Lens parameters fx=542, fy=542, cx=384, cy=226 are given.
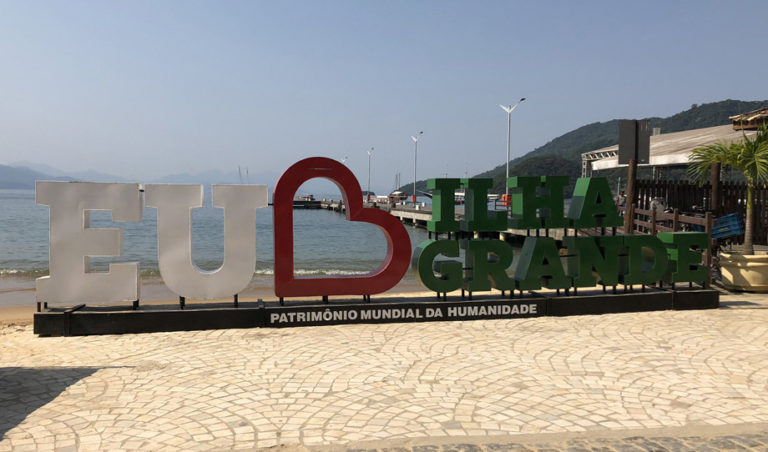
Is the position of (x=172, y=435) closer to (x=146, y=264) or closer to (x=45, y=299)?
(x=45, y=299)

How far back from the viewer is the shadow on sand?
6.33 metres

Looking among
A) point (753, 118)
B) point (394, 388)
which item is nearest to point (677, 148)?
point (753, 118)

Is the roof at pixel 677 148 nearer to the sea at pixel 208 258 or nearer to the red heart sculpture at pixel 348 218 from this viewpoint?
the sea at pixel 208 258

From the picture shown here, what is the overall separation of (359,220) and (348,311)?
6.35ft

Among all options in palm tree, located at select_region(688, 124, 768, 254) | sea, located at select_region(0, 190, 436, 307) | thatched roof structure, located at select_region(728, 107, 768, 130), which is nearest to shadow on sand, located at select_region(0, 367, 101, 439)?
sea, located at select_region(0, 190, 436, 307)

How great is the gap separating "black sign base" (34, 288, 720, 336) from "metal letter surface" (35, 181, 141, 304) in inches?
16.6

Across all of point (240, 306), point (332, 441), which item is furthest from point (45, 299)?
point (332, 441)

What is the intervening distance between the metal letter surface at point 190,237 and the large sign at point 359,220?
0.02 meters

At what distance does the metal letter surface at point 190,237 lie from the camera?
1039 cm

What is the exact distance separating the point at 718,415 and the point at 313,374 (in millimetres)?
5107

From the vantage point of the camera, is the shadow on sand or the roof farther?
the roof

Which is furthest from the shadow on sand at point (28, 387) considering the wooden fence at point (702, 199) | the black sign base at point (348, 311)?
the wooden fence at point (702, 199)

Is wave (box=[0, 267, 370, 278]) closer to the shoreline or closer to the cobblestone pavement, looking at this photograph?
the shoreline

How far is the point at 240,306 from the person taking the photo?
11297 millimetres
